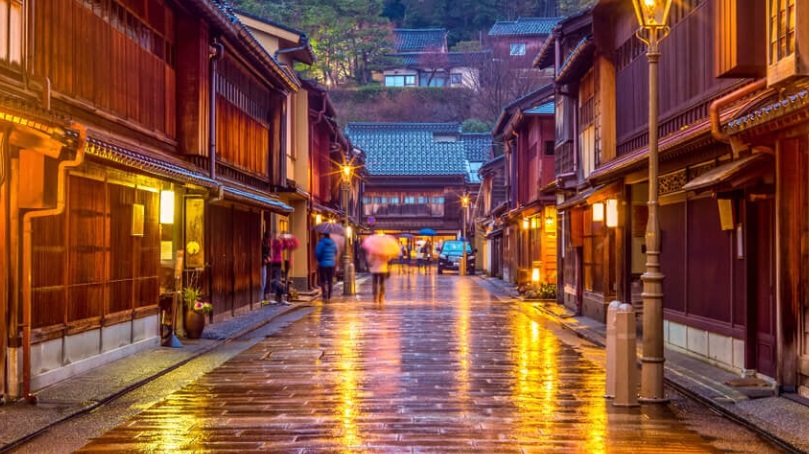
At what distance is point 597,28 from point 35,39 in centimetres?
1589

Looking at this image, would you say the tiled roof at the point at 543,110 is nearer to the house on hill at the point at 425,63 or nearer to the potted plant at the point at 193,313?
the potted plant at the point at 193,313

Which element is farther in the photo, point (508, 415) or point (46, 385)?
point (46, 385)

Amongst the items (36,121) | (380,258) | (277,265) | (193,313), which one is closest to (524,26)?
(380,258)

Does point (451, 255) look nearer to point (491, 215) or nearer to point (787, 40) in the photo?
point (491, 215)

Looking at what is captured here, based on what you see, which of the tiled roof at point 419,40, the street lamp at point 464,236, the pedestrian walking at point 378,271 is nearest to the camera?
the pedestrian walking at point 378,271

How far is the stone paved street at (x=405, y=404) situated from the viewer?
10.1m

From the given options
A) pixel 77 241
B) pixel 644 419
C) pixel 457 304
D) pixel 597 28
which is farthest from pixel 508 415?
pixel 457 304

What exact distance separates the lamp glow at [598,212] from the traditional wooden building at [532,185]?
8.15 metres

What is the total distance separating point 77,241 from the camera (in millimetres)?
15055

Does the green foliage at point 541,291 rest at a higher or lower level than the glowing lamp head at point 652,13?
lower

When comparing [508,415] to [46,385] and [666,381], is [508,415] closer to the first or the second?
[666,381]

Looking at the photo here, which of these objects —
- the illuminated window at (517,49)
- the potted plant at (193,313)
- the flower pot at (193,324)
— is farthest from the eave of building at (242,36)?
the illuminated window at (517,49)

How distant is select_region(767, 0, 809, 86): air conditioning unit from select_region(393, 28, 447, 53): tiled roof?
283 ft

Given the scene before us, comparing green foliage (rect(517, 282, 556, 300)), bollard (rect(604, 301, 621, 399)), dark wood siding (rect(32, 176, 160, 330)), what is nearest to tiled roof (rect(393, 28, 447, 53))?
green foliage (rect(517, 282, 556, 300))
